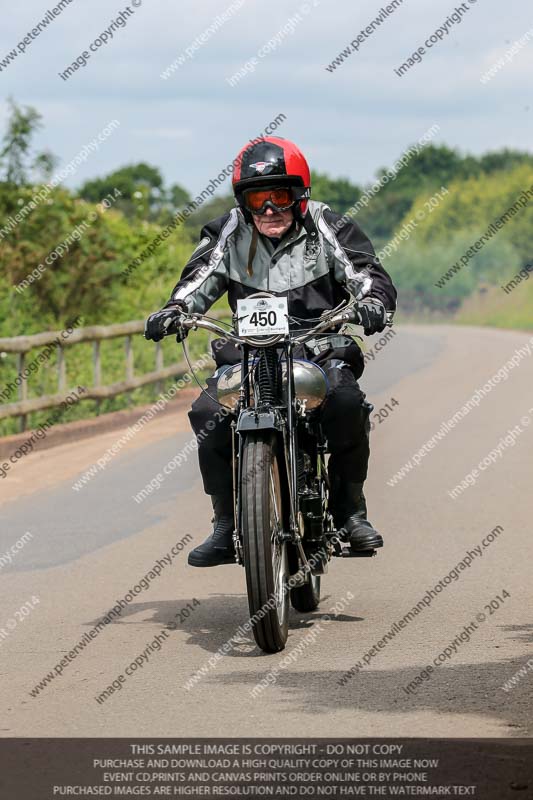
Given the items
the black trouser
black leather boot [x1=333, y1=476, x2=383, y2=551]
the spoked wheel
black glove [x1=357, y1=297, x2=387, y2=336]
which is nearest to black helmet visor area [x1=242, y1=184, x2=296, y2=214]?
black glove [x1=357, y1=297, x2=387, y2=336]

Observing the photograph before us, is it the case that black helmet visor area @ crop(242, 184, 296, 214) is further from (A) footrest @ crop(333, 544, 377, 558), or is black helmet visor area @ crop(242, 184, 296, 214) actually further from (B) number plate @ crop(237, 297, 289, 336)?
(A) footrest @ crop(333, 544, 377, 558)

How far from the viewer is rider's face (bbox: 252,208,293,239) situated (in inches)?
282

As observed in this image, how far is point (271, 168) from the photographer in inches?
275

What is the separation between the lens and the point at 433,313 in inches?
3666

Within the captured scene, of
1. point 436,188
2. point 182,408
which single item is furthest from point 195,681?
point 436,188

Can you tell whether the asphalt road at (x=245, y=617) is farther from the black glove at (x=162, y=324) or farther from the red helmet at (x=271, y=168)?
the red helmet at (x=271, y=168)

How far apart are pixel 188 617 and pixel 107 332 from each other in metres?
11.0

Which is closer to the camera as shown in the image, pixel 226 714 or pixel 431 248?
pixel 226 714

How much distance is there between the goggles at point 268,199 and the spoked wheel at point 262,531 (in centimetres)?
110

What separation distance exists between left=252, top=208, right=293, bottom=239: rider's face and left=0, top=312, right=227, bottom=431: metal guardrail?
831 cm

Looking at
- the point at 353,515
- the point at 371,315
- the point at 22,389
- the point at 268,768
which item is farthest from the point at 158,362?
the point at 268,768

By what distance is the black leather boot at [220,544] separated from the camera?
709cm

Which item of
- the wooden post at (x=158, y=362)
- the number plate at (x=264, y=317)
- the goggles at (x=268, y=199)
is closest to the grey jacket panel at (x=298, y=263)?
the goggles at (x=268, y=199)

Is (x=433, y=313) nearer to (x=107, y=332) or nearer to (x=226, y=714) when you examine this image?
(x=107, y=332)
